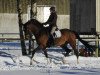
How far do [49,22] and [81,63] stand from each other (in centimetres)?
229

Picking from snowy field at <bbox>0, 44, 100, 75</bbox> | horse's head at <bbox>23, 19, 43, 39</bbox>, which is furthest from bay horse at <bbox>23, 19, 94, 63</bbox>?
snowy field at <bbox>0, 44, 100, 75</bbox>

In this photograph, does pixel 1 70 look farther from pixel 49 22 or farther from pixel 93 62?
pixel 93 62

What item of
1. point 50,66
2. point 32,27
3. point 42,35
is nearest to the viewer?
point 50,66

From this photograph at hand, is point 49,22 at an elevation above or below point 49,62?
above

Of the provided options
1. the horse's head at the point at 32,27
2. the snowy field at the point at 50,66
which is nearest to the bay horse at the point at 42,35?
the horse's head at the point at 32,27

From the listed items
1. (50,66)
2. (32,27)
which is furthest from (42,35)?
(50,66)

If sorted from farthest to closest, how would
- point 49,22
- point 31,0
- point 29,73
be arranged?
point 31,0 < point 49,22 < point 29,73

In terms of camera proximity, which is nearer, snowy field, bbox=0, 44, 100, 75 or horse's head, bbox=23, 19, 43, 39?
snowy field, bbox=0, 44, 100, 75

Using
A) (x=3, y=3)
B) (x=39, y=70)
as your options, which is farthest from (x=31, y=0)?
(x=3, y=3)

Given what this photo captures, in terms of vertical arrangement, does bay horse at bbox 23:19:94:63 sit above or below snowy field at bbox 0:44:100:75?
above

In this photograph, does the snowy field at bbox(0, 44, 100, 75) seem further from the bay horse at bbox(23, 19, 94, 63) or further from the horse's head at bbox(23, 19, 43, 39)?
the horse's head at bbox(23, 19, 43, 39)

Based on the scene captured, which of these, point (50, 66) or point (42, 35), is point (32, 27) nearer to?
point (42, 35)

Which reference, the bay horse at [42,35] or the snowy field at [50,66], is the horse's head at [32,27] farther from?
the snowy field at [50,66]

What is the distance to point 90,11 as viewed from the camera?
3631 centimetres
